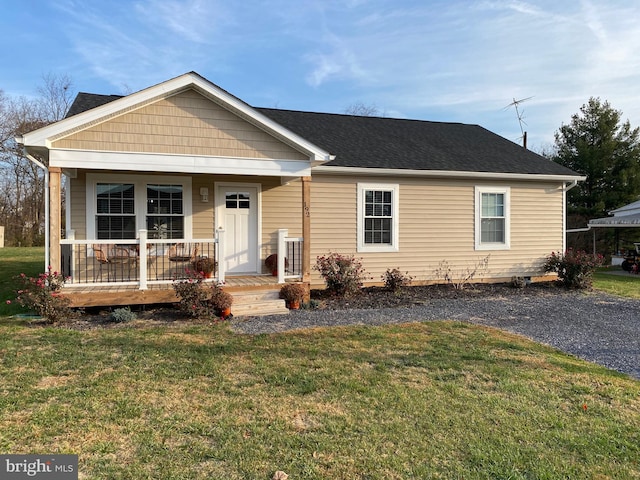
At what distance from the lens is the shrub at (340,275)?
9250 millimetres

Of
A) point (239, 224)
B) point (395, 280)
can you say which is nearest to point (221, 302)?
point (239, 224)

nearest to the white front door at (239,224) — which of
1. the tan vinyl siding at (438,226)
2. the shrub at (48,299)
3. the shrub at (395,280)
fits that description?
the tan vinyl siding at (438,226)

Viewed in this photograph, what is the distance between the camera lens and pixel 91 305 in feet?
24.3

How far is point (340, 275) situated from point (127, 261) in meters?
4.50

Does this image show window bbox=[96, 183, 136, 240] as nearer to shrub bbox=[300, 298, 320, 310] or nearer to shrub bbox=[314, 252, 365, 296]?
shrub bbox=[300, 298, 320, 310]

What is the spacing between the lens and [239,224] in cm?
984

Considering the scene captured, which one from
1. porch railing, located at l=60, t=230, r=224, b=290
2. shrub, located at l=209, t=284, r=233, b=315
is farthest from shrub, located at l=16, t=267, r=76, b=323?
shrub, located at l=209, t=284, r=233, b=315

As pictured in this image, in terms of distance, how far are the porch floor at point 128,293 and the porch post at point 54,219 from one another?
62cm

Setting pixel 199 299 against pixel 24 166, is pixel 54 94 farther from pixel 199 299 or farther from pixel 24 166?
pixel 199 299

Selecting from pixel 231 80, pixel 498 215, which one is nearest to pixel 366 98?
pixel 231 80

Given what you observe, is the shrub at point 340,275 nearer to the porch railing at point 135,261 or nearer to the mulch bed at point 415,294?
the mulch bed at point 415,294

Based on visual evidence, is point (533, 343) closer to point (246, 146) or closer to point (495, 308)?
point (495, 308)

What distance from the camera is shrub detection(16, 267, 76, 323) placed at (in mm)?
6777

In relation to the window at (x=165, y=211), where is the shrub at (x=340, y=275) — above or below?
below
